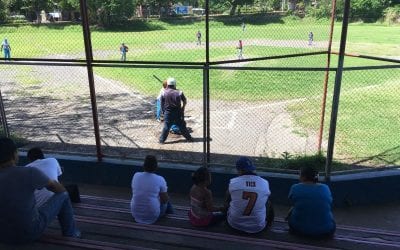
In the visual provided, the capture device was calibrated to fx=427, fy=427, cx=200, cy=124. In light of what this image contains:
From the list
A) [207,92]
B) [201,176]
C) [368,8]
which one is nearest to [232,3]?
[207,92]

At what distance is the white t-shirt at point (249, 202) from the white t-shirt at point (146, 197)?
35.6 inches

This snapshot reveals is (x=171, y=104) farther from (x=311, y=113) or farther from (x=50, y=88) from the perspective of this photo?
(x=50, y=88)

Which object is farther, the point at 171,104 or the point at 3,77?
the point at 3,77

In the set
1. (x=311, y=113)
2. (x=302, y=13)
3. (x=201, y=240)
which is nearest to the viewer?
(x=201, y=240)

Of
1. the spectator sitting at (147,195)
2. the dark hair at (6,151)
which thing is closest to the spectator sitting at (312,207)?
the spectator sitting at (147,195)

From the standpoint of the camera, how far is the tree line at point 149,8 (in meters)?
7.20

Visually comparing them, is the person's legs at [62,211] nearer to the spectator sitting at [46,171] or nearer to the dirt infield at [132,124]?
→ the spectator sitting at [46,171]

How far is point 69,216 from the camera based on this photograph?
418 centimetres

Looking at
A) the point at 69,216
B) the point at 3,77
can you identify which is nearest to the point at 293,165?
the point at 69,216

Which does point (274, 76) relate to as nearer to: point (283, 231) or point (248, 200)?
point (283, 231)

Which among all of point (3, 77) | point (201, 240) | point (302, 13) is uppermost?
point (302, 13)

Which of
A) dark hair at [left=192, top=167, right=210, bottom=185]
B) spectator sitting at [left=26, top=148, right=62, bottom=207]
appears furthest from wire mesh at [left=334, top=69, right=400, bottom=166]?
spectator sitting at [left=26, top=148, right=62, bottom=207]

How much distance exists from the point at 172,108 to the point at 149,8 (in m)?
2.65

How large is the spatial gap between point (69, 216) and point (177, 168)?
2657 millimetres
